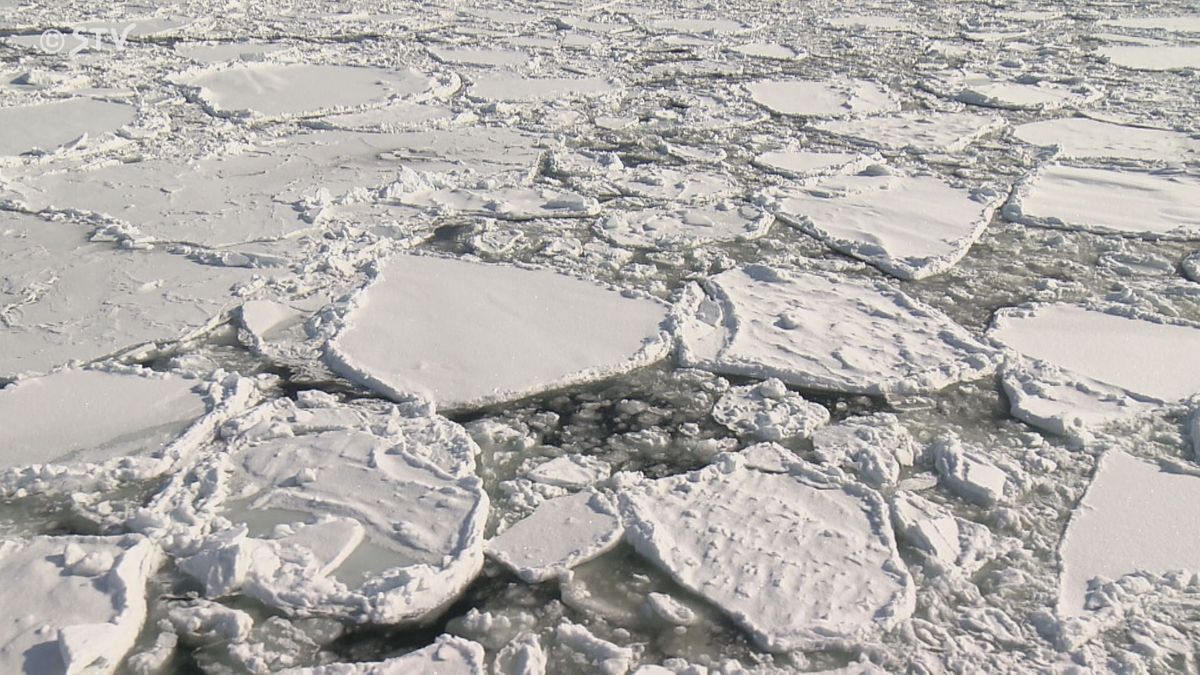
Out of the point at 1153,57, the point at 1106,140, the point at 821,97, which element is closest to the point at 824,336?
the point at 1106,140

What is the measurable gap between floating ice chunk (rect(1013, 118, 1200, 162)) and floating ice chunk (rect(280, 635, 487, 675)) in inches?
187

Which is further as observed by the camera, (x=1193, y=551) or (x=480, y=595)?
(x=1193, y=551)

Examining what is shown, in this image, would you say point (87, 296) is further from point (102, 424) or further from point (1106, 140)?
point (1106, 140)

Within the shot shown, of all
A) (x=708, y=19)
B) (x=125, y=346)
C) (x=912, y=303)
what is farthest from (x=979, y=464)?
(x=708, y=19)

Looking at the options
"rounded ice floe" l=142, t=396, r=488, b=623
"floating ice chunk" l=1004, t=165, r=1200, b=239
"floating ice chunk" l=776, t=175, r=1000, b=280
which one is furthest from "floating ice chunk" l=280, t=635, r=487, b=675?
"floating ice chunk" l=1004, t=165, r=1200, b=239

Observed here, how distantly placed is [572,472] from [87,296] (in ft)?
6.70

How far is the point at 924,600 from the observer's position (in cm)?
221

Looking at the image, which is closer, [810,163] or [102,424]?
[102,424]

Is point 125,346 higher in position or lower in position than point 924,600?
lower

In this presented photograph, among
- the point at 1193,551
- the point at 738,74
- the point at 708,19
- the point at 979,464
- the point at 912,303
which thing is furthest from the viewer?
the point at 708,19

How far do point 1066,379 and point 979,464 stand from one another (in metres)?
0.68

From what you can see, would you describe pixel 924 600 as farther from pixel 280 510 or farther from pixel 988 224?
pixel 988 224

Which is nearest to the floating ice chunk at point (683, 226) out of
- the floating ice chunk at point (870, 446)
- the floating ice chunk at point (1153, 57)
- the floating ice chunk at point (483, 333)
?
the floating ice chunk at point (483, 333)

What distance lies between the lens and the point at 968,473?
263 cm
